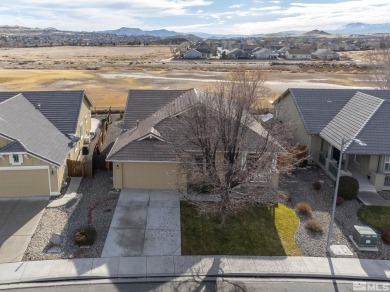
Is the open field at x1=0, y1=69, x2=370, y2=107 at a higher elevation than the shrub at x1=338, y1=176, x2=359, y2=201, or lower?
higher

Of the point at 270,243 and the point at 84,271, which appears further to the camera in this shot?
the point at 270,243

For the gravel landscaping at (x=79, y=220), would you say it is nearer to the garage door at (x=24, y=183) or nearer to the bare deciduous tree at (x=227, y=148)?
the garage door at (x=24, y=183)

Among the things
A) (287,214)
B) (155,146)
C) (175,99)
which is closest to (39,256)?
(155,146)

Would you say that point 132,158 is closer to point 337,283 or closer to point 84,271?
point 84,271

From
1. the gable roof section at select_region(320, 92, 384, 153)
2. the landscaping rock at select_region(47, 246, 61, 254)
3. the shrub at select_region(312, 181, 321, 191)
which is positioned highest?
the gable roof section at select_region(320, 92, 384, 153)

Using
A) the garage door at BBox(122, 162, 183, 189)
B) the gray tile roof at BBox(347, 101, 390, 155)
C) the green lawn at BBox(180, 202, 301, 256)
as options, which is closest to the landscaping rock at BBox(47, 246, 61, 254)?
the green lawn at BBox(180, 202, 301, 256)

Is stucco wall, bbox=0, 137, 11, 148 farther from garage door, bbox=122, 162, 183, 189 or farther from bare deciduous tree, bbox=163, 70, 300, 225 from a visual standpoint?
bare deciduous tree, bbox=163, 70, 300, 225
